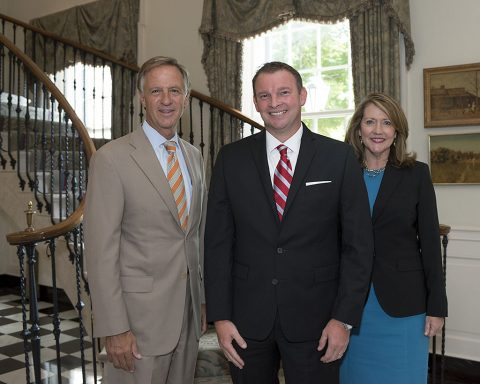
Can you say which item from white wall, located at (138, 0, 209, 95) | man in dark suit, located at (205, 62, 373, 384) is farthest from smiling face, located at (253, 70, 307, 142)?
white wall, located at (138, 0, 209, 95)

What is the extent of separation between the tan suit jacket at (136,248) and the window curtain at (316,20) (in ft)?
10.1

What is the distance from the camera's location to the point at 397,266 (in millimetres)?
1907

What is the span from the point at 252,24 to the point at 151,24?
5.30 feet

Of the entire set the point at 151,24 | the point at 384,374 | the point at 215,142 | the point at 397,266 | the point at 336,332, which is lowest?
the point at 384,374

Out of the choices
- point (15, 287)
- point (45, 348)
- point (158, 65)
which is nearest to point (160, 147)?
point (158, 65)

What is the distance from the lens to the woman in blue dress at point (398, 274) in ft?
6.27

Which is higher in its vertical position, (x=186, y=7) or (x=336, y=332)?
(x=186, y=7)

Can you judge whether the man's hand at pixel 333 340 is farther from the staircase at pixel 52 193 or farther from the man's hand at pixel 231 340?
the staircase at pixel 52 193

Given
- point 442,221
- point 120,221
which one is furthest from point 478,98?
point 120,221

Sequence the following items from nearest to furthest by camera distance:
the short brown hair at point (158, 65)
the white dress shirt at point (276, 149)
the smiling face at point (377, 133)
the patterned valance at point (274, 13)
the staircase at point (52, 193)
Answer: the white dress shirt at point (276, 149) → the short brown hair at point (158, 65) → the smiling face at point (377, 133) → the staircase at point (52, 193) → the patterned valance at point (274, 13)

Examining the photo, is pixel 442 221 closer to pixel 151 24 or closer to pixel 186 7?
pixel 186 7

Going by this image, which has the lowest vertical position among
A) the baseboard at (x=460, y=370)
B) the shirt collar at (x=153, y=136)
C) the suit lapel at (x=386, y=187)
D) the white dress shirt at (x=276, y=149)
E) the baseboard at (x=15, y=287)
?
the baseboard at (x=460, y=370)

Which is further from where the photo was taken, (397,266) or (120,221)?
(397,266)

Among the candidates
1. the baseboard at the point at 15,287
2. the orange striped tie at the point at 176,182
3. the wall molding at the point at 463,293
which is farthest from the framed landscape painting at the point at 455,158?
the baseboard at the point at 15,287
